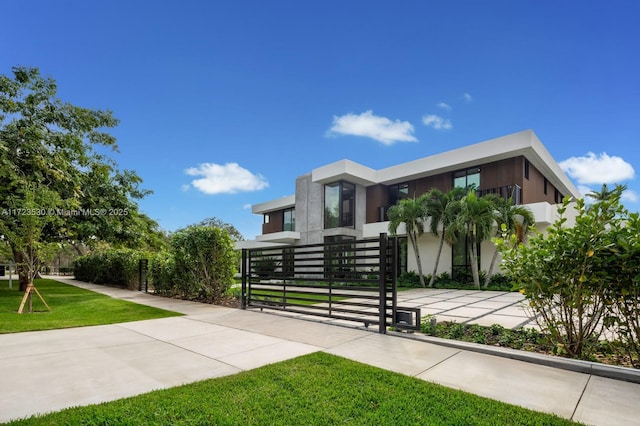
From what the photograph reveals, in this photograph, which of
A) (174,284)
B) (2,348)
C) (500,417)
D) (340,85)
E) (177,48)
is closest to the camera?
(500,417)

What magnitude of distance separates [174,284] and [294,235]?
12.8 m

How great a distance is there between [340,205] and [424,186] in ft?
16.8

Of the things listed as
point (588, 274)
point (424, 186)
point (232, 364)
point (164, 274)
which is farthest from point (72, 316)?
point (424, 186)

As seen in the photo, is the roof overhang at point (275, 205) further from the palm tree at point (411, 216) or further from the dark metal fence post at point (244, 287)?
the dark metal fence post at point (244, 287)

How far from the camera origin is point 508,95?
464 inches

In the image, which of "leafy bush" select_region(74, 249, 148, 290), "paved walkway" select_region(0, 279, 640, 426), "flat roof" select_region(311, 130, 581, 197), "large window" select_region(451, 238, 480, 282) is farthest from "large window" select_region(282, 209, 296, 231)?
"paved walkway" select_region(0, 279, 640, 426)

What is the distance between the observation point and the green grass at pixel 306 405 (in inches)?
101

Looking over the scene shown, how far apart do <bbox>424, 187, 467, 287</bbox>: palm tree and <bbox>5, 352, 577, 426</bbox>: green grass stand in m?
13.8

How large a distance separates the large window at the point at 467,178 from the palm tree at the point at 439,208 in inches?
71.9

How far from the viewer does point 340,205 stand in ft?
71.8

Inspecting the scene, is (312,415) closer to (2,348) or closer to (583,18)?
(2,348)

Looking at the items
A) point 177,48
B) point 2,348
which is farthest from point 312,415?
point 177,48

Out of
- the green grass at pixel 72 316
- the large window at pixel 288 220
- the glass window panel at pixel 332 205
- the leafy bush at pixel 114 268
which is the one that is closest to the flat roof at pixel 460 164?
the glass window panel at pixel 332 205

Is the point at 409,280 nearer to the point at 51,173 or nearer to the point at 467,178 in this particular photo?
the point at 467,178
